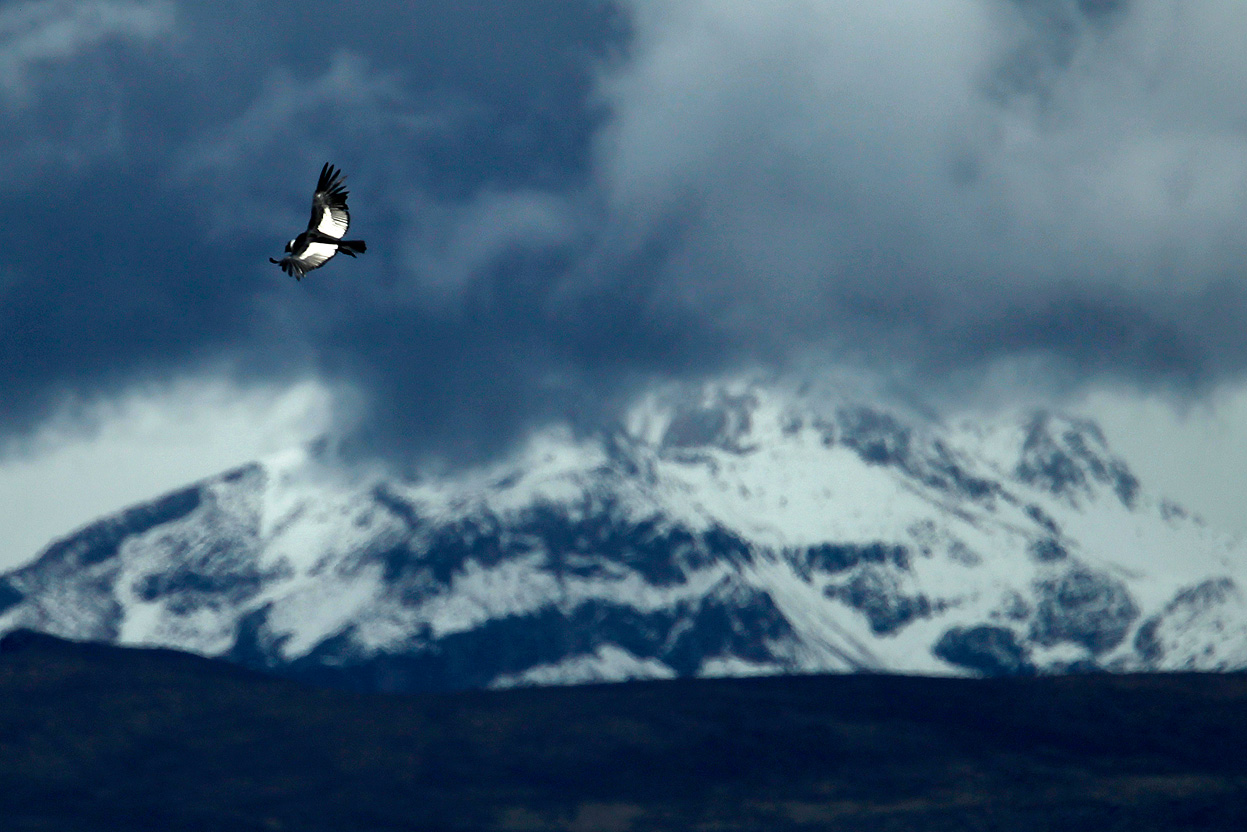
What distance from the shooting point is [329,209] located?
59781 millimetres

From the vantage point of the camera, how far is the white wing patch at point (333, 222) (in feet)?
194

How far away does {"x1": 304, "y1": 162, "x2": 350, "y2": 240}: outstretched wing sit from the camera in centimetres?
5906

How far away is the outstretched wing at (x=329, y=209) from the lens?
194 feet

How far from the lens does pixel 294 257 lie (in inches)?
2357

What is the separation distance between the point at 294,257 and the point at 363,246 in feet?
10.2

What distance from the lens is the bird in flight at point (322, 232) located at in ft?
194

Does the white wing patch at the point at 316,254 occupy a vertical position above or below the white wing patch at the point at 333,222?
below

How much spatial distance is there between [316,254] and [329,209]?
1186mm

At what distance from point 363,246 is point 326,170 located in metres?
2.51

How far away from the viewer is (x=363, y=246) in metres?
57.4

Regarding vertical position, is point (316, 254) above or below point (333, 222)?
below

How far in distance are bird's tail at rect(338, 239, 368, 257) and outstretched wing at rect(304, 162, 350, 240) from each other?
10.5 inches

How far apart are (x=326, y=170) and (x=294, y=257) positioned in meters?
2.38

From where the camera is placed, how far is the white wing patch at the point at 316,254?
59.1 meters
